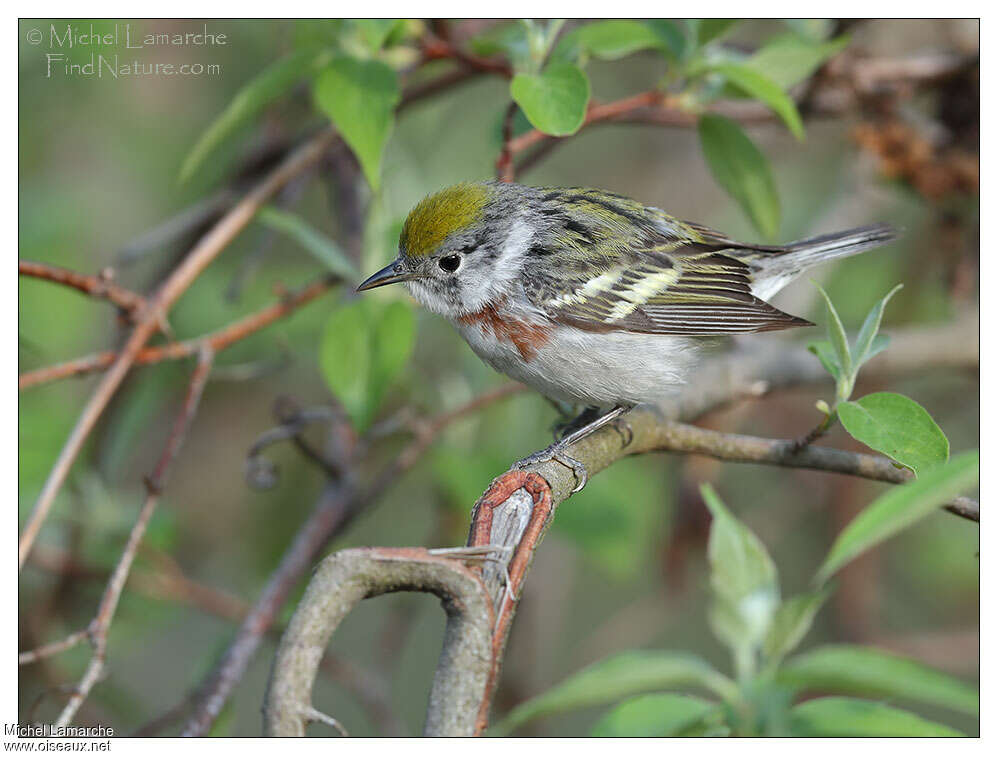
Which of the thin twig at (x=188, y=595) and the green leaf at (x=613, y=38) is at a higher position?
the green leaf at (x=613, y=38)

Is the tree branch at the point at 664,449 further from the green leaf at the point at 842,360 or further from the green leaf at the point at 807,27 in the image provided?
the green leaf at the point at 807,27

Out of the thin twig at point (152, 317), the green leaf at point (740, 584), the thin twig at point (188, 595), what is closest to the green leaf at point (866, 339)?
the green leaf at point (740, 584)

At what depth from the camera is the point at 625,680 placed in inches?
64.4

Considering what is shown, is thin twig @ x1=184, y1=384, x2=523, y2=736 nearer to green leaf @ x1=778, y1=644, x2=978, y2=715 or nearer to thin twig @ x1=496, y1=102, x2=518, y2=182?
thin twig @ x1=496, y1=102, x2=518, y2=182

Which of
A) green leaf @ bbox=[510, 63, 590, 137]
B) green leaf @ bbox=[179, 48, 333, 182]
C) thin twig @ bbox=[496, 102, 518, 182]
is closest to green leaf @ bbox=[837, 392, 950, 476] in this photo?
green leaf @ bbox=[510, 63, 590, 137]

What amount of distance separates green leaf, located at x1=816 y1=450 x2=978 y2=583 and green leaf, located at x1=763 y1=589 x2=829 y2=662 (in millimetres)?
558

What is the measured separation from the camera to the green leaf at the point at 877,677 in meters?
1.43

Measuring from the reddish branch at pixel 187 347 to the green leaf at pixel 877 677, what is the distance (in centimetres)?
156

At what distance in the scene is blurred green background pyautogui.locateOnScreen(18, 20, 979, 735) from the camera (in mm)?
2973

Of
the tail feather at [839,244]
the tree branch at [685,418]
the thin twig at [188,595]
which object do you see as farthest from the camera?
the thin twig at [188,595]

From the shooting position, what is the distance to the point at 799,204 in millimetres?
4074

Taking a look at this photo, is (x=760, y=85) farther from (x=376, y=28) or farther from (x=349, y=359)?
(x=349, y=359)

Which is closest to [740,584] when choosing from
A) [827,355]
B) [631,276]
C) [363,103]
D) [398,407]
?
[827,355]
